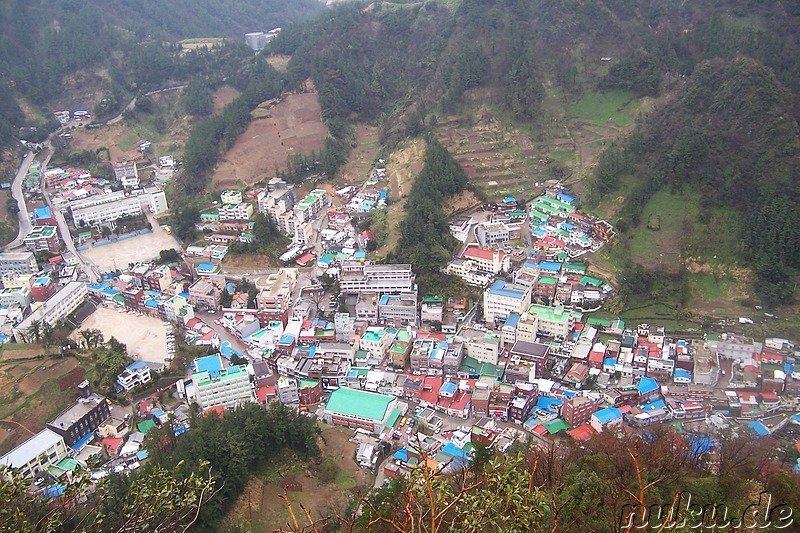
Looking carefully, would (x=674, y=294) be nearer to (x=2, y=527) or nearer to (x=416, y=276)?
(x=416, y=276)

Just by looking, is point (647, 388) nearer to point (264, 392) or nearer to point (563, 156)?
point (264, 392)

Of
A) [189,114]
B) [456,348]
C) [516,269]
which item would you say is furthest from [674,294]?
[189,114]

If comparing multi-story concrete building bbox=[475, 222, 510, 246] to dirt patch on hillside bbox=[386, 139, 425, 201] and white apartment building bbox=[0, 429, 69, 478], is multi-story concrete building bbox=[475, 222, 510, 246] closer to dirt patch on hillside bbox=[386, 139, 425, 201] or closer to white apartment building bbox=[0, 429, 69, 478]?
dirt patch on hillside bbox=[386, 139, 425, 201]

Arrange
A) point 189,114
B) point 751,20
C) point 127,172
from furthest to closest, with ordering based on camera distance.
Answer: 1. point 189,114
2. point 127,172
3. point 751,20

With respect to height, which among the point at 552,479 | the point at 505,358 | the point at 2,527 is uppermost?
the point at 2,527

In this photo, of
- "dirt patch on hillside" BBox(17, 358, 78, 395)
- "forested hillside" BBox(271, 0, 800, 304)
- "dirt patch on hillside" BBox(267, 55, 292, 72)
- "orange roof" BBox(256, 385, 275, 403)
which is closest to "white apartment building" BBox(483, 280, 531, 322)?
"forested hillside" BBox(271, 0, 800, 304)

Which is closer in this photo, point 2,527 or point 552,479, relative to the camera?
point 2,527
